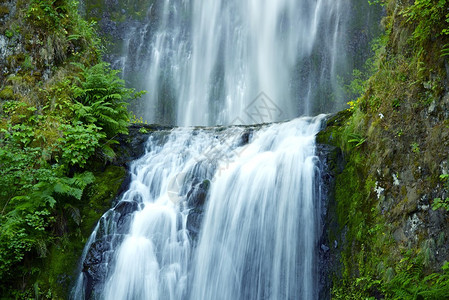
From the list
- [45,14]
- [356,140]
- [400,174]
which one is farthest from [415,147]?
[45,14]

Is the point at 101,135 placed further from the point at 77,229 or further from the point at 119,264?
the point at 119,264

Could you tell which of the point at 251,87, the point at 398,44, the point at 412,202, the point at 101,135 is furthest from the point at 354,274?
the point at 251,87

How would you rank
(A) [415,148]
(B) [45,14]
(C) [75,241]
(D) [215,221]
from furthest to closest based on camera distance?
(B) [45,14] → (C) [75,241] → (D) [215,221] → (A) [415,148]

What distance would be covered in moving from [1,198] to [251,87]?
45.6ft

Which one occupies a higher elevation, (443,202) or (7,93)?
(7,93)

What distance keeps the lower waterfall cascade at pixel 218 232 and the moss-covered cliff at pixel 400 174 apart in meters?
0.65

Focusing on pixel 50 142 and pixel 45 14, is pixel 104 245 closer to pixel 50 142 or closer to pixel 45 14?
pixel 50 142

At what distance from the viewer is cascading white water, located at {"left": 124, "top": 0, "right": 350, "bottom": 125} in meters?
19.2

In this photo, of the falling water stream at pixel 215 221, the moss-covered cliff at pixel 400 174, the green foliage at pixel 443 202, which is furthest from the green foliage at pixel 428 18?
the falling water stream at pixel 215 221

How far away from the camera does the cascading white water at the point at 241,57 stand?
19.2 m

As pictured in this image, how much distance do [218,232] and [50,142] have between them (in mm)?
4126

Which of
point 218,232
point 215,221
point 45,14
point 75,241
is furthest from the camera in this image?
point 45,14

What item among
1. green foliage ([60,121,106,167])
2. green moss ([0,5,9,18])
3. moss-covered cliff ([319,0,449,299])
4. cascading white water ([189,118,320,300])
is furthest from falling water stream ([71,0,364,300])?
green moss ([0,5,9,18])

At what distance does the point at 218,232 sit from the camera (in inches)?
277
